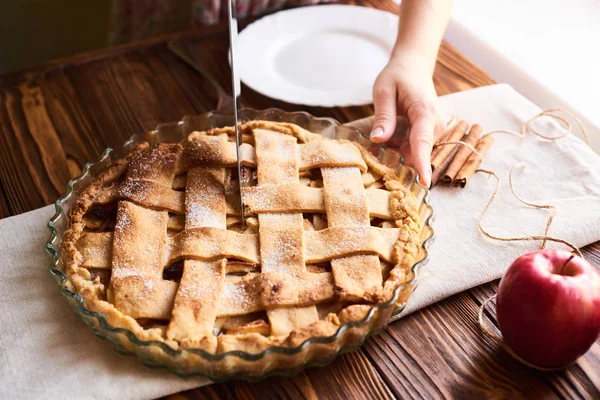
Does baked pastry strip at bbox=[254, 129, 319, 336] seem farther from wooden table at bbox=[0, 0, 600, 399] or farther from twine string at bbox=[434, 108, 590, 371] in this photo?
twine string at bbox=[434, 108, 590, 371]

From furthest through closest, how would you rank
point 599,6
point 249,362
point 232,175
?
point 599,6 < point 232,175 < point 249,362

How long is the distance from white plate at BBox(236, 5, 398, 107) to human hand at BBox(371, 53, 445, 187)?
93 mm

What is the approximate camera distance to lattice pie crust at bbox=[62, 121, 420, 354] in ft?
3.12

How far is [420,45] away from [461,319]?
A: 2.28 feet

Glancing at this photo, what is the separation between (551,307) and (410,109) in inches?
23.2

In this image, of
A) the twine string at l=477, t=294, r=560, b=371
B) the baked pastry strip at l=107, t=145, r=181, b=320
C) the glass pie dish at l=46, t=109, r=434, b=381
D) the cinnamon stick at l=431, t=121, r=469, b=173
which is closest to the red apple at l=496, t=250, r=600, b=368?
the twine string at l=477, t=294, r=560, b=371

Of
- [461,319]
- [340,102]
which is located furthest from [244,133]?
[461,319]

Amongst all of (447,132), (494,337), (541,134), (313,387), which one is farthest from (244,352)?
(541,134)

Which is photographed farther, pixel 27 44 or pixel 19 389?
pixel 27 44

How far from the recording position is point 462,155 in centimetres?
133

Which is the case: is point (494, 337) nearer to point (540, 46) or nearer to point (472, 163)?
point (472, 163)

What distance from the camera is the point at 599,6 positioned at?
187 centimetres

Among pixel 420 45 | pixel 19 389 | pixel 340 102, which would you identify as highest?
pixel 420 45

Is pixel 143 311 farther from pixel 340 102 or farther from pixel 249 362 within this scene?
pixel 340 102
